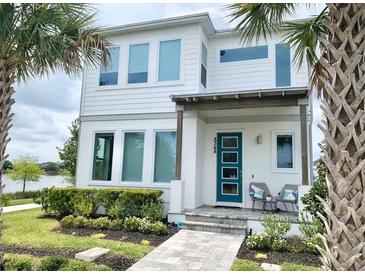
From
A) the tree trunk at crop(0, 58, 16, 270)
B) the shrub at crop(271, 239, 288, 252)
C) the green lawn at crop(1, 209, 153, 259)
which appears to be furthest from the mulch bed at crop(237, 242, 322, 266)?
the tree trunk at crop(0, 58, 16, 270)

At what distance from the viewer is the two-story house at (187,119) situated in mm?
9391

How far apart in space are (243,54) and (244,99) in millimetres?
3134

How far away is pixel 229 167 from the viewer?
33.0 feet

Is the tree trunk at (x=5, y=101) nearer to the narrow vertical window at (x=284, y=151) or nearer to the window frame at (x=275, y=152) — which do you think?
the window frame at (x=275, y=152)

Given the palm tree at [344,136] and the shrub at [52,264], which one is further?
the shrub at [52,264]

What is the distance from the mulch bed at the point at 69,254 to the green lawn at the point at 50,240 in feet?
0.62

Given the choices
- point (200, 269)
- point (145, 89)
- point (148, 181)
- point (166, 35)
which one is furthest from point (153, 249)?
point (166, 35)

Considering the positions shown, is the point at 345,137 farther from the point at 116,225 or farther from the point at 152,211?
the point at 116,225

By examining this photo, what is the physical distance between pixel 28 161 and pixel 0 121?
49.5 feet

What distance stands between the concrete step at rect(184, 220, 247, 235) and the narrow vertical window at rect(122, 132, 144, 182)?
306cm

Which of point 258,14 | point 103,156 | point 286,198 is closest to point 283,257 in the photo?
point 286,198

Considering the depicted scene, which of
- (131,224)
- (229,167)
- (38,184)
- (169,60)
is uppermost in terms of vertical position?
(169,60)

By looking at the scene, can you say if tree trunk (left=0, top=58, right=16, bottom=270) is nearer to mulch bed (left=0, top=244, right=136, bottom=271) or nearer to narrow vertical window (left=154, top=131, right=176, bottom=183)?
mulch bed (left=0, top=244, right=136, bottom=271)

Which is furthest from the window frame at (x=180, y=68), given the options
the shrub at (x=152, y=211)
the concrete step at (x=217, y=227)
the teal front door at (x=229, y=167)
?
the concrete step at (x=217, y=227)
